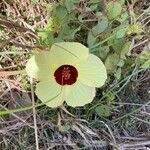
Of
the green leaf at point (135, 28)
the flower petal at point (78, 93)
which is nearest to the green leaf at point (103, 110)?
the flower petal at point (78, 93)

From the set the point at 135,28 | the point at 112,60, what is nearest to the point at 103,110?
the point at 112,60

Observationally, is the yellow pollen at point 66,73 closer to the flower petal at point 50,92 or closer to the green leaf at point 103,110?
the flower petal at point 50,92

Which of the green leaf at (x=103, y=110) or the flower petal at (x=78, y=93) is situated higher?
the flower petal at (x=78, y=93)

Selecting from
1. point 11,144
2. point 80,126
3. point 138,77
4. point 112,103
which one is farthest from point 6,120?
point 138,77

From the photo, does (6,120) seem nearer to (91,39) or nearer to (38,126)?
(38,126)

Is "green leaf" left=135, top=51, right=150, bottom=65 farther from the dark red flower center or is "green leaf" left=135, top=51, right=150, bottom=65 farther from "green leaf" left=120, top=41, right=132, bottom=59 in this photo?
the dark red flower center

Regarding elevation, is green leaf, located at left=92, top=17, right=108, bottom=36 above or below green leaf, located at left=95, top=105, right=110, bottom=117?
above

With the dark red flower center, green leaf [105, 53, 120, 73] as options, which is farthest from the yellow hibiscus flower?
green leaf [105, 53, 120, 73]

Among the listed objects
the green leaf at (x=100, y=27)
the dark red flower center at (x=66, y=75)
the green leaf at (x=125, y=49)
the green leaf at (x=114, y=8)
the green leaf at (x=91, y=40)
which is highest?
the green leaf at (x=114, y=8)
